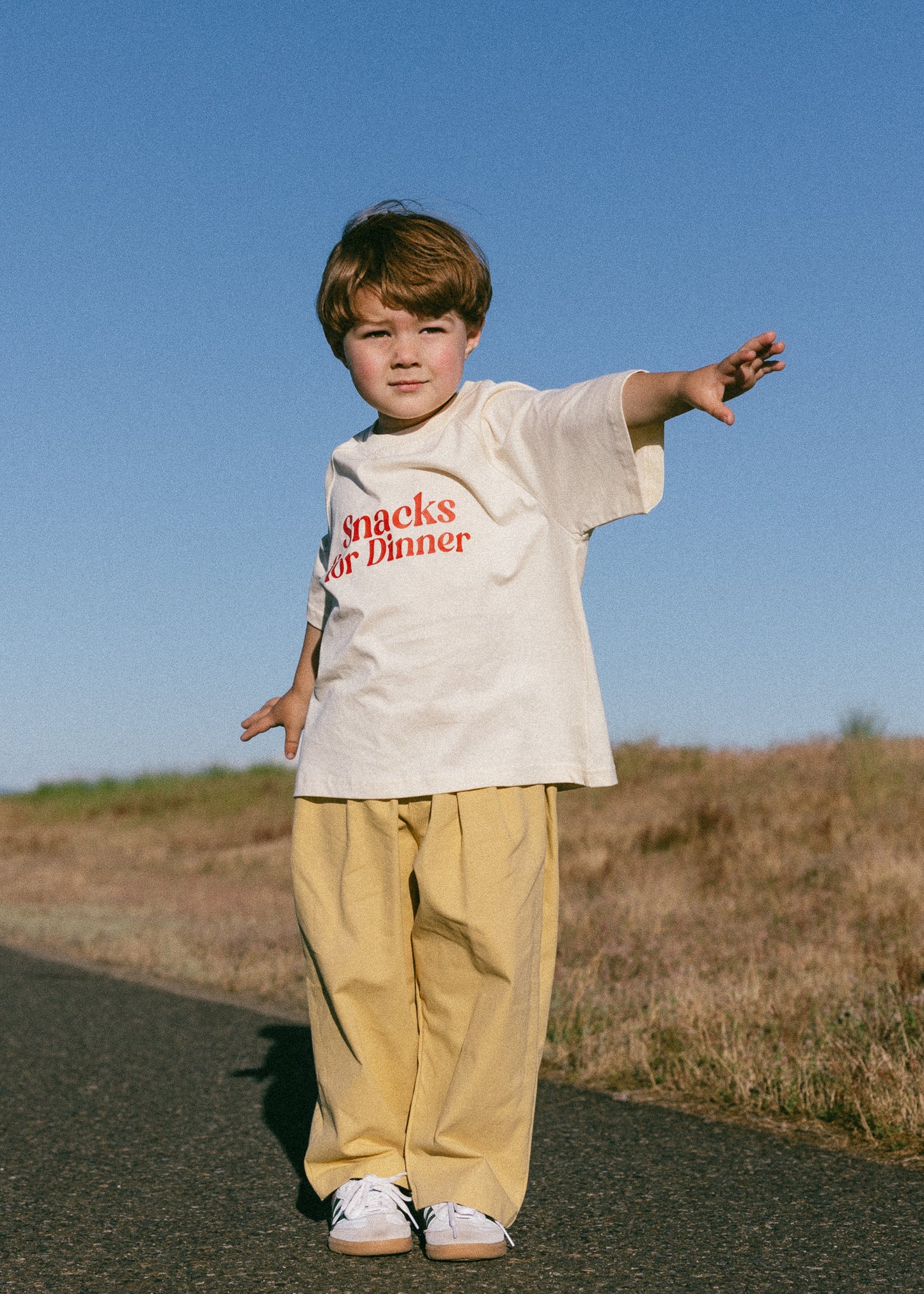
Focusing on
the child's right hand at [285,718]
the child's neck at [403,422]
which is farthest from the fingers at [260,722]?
the child's neck at [403,422]

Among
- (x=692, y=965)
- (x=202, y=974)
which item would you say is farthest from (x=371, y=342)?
(x=202, y=974)

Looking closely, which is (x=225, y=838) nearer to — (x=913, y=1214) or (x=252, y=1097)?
(x=252, y=1097)

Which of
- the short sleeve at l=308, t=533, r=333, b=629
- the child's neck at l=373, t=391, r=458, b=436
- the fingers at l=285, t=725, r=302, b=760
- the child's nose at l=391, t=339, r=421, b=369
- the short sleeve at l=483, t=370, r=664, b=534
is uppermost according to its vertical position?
the child's nose at l=391, t=339, r=421, b=369

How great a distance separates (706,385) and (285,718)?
137 cm

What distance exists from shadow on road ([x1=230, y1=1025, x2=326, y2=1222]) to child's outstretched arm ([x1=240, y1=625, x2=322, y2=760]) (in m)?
1.03

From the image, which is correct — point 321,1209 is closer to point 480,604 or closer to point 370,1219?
point 370,1219

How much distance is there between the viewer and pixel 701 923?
24.8 ft

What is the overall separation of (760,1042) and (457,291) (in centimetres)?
269

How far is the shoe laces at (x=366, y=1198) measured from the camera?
2.53 metres

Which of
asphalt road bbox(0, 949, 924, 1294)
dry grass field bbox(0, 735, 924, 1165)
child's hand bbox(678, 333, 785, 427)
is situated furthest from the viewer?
dry grass field bbox(0, 735, 924, 1165)

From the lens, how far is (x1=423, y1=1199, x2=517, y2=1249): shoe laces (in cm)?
246

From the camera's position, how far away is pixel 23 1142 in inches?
137

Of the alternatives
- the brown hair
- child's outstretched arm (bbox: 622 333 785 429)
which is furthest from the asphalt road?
the brown hair

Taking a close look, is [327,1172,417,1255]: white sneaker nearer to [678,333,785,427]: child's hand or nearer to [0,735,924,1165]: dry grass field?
[0,735,924,1165]: dry grass field
